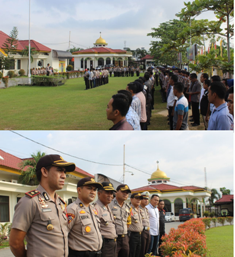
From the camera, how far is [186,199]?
102 feet

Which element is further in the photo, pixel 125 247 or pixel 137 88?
pixel 137 88

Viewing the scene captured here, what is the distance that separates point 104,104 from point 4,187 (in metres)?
5.39

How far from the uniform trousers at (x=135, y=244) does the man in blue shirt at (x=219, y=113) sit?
245 centimetres

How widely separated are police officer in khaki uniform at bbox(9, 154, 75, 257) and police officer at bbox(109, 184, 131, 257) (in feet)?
7.94

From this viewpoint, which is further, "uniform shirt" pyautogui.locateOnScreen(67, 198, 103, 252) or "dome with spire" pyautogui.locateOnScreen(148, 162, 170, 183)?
"dome with spire" pyautogui.locateOnScreen(148, 162, 170, 183)

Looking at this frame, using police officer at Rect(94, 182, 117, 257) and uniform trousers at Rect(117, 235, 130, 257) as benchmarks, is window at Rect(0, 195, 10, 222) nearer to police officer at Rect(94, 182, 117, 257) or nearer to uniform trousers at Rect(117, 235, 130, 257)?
uniform trousers at Rect(117, 235, 130, 257)

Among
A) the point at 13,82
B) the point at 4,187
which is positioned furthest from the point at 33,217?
the point at 13,82

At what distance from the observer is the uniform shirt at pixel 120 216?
479 centimetres

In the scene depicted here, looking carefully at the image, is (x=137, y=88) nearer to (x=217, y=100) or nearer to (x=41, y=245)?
(x=217, y=100)

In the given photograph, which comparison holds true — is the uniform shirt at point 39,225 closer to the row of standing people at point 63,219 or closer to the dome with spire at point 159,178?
the row of standing people at point 63,219

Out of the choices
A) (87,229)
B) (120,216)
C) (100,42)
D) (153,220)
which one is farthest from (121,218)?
(100,42)

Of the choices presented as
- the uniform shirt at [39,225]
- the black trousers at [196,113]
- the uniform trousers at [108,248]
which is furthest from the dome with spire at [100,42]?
the uniform shirt at [39,225]

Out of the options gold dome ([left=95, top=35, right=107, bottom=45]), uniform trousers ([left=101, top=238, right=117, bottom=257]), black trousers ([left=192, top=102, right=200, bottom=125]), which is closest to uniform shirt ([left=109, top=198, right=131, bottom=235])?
uniform trousers ([left=101, top=238, right=117, bottom=257])

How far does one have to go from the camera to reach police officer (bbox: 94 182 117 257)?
13.2 ft
